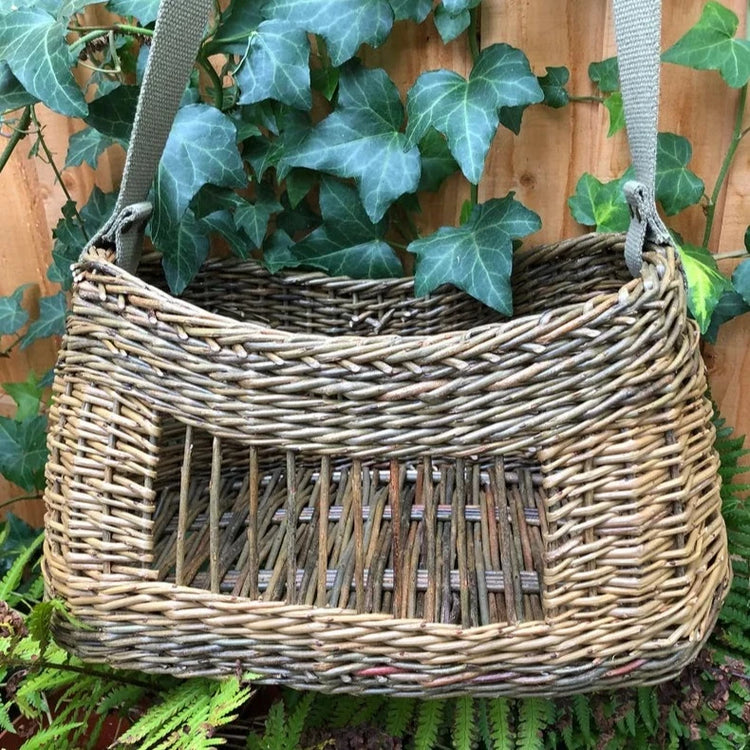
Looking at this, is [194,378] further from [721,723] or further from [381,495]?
[721,723]

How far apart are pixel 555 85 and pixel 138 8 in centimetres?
57

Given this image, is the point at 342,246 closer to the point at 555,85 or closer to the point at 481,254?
the point at 481,254

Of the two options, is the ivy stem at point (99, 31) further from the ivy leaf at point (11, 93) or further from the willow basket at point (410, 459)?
the willow basket at point (410, 459)

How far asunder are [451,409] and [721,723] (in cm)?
62

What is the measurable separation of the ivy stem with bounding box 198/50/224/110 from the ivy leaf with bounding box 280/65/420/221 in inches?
5.2

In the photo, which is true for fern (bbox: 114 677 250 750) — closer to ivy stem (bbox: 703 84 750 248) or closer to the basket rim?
the basket rim

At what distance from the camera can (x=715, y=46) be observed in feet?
2.70

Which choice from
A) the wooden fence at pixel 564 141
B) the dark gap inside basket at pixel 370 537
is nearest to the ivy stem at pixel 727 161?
the wooden fence at pixel 564 141

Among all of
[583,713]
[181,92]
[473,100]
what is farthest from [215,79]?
[583,713]

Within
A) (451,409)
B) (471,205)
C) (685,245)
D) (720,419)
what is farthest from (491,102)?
(720,419)

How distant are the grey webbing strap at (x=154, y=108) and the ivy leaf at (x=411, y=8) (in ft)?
0.98

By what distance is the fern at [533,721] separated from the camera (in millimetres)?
793

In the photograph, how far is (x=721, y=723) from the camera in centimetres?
82

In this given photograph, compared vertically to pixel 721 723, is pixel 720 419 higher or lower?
higher
